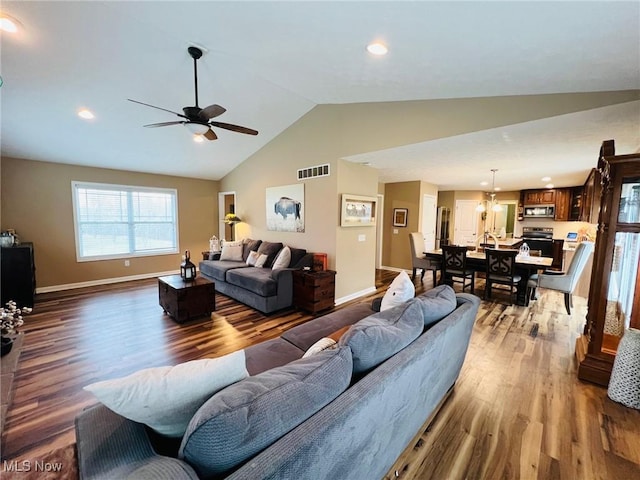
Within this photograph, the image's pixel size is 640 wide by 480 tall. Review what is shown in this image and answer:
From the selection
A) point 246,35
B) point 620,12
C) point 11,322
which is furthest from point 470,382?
point 11,322

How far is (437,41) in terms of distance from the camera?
75.5 inches

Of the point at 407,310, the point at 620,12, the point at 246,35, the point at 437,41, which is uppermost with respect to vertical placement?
the point at 246,35

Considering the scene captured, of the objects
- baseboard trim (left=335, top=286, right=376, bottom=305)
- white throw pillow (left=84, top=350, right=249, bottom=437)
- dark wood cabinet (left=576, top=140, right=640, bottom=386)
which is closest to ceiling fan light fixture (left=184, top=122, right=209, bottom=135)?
white throw pillow (left=84, top=350, right=249, bottom=437)

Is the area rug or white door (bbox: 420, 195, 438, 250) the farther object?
white door (bbox: 420, 195, 438, 250)

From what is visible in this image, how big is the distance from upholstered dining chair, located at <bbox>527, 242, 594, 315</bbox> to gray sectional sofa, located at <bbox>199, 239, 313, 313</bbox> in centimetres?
352

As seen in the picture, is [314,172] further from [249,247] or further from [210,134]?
[249,247]

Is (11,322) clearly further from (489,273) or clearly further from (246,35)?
(489,273)

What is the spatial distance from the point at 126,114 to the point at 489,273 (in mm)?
6034

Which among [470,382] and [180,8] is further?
[470,382]

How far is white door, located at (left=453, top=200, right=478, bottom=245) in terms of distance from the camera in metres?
7.80

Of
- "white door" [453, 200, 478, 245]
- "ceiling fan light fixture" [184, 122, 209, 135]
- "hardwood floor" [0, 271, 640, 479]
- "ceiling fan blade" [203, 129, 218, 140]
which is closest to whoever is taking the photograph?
"hardwood floor" [0, 271, 640, 479]

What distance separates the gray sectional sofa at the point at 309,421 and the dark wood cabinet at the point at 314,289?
2.33m

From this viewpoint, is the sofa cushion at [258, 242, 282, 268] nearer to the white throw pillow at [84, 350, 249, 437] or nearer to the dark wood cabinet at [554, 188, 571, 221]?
the white throw pillow at [84, 350, 249, 437]

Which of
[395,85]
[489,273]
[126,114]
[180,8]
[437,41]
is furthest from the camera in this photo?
[489,273]
